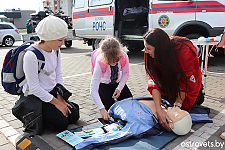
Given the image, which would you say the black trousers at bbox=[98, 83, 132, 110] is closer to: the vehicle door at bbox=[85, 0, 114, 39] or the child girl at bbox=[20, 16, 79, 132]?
the child girl at bbox=[20, 16, 79, 132]

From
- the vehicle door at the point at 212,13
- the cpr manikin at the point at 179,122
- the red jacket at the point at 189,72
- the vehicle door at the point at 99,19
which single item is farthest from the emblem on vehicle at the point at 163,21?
the cpr manikin at the point at 179,122

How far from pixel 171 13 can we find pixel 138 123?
4.55 m

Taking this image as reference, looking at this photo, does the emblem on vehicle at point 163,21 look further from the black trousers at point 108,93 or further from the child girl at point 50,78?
the child girl at point 50,78

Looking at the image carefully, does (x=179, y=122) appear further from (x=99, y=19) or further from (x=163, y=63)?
(x=99, y=19)

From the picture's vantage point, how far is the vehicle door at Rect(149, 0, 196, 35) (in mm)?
5941

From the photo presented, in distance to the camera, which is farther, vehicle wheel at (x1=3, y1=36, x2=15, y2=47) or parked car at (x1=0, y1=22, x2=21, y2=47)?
vehicle wheel at (x1=3, y1=36, x2=15, y2=47)

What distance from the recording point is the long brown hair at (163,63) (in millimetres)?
2455

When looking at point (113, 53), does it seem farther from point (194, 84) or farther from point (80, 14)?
→ point (80, 14)

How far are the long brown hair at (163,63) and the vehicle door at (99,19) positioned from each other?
17.7 ft

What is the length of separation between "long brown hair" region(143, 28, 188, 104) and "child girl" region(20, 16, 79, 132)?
106 cm

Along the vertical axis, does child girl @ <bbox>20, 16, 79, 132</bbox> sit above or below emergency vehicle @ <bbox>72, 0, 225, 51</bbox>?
below

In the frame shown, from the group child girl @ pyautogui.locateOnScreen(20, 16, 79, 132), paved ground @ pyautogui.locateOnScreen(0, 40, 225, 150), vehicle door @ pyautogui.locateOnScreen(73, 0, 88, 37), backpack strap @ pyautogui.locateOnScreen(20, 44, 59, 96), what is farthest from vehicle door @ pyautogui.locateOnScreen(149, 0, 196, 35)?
backpack strap @ pyautogui.locateOnScreen(20, 44, 59, 96)

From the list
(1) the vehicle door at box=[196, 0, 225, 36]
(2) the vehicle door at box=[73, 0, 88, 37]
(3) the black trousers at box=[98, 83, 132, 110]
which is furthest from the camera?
(2) the vehicle door at box=[73, 0, 88, 37]

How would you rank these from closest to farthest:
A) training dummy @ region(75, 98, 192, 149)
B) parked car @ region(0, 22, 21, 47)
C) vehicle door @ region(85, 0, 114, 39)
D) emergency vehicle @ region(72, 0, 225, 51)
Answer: training dummy @ region(75, 98, 192, 149) < emergency vehicle @ region(72, 0, 225, 51) < vehicle door @ region(85, 0, 114, 39) < parked car @ region(0, 22, 21, 47)
